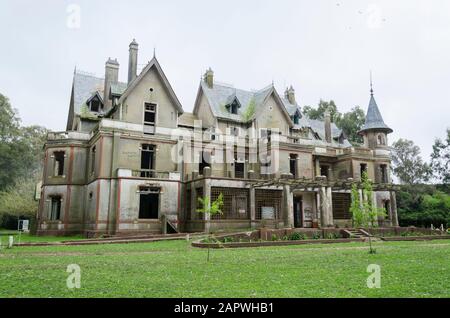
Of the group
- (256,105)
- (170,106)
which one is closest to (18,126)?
(170,106)

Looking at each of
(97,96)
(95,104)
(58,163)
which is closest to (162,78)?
(97,96)

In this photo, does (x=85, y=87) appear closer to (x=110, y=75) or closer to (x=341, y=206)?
(x=110, y=75)

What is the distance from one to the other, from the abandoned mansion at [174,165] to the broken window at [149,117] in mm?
88

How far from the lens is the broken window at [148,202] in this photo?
31.1m

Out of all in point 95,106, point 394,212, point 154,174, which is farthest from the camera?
point 394,212

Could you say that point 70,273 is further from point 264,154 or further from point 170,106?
Answer: point 264,154

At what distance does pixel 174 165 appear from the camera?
33625 millimetres

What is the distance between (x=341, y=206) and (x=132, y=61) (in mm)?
24448

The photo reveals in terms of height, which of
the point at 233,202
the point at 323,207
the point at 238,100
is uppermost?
the point at 238,100

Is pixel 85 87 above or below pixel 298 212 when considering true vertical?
above

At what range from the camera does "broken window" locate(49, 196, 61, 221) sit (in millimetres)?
33406

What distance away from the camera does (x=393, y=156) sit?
67500mm

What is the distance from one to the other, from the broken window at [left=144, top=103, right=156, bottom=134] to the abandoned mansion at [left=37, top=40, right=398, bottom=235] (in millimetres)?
88
